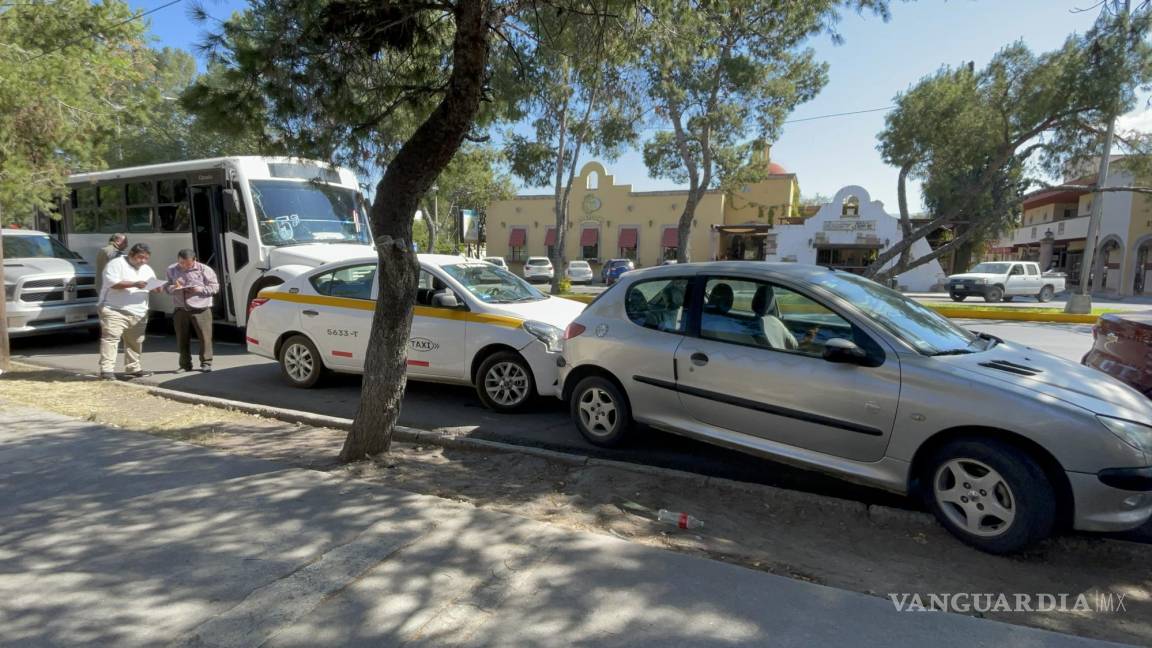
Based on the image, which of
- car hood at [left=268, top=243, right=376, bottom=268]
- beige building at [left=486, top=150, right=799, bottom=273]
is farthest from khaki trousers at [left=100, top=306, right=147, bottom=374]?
beige building at [left=486, top=150, right=799, bottom=273]

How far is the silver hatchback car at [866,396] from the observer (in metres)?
3.34

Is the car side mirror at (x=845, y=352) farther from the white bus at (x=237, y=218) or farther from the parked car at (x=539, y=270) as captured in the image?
the parked car at (x=539, y=270)

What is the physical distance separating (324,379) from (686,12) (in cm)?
568

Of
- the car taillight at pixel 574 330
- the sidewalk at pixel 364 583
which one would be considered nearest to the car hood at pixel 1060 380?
the sidewalk at pixel 364 583

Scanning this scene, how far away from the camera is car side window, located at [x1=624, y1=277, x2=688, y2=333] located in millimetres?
5000

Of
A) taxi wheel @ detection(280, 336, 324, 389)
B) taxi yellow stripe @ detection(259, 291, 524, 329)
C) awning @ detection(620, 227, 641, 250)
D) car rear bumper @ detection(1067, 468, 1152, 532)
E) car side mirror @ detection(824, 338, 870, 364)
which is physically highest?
awning @ detection(620, 227, 641, 250)

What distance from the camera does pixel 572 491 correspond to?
4406 mm

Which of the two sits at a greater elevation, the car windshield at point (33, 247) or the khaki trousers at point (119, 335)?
the car windshield at point (33, 247)

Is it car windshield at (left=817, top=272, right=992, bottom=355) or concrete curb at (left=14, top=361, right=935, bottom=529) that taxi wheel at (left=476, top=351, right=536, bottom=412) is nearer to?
concrete curb at (left=14, top=361, right=935, bottom=529)

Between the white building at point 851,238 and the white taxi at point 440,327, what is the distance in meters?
29.3

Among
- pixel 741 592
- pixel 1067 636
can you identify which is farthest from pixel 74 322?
pixel 1067 636

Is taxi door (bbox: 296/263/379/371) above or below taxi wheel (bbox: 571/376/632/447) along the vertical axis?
above

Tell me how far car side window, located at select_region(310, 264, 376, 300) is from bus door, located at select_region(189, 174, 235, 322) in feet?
13.3

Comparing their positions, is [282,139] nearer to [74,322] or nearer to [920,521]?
[920,521]
